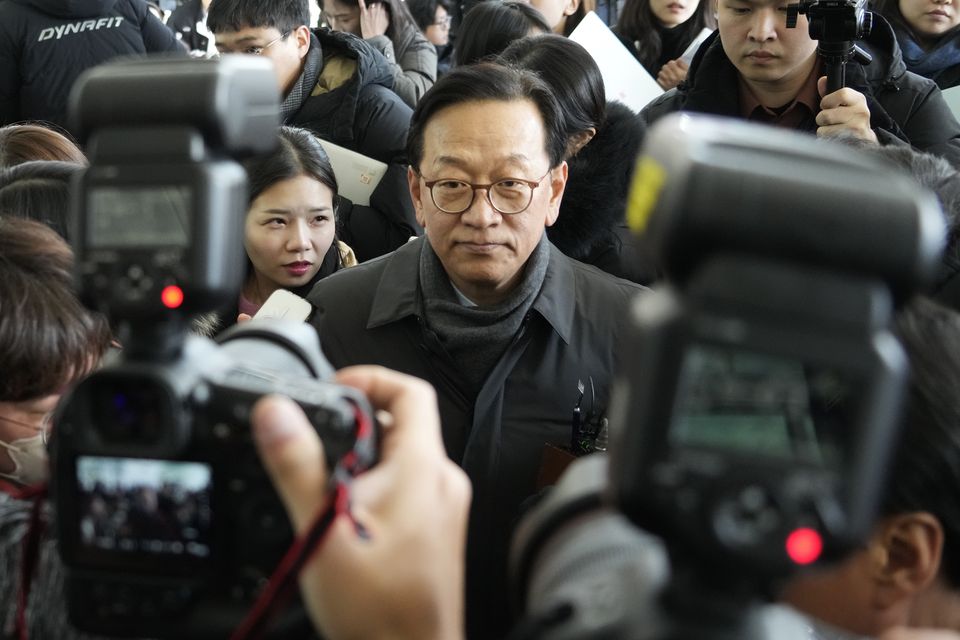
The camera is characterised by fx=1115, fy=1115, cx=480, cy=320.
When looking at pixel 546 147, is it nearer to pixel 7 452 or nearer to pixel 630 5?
pixel 7 452

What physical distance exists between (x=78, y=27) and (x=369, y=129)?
44.6 inches

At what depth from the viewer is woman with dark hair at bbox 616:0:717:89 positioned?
3.65 metres

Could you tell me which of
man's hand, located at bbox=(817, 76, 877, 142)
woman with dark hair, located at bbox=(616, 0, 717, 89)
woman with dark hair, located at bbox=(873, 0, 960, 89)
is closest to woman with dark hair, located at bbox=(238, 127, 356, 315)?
man's hand, located at bbox=(817, 76, 877, 142)

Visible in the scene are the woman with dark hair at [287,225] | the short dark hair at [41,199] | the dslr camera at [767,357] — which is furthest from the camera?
the woman with dark hair at [287,225]

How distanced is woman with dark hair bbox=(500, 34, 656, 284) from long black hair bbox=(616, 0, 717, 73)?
3.69 ft

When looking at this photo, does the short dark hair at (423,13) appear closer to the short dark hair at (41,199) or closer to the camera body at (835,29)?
the camera body at (835,29)

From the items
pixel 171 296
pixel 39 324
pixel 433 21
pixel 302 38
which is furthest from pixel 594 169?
pixel 433 21

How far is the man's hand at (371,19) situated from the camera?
399 cm

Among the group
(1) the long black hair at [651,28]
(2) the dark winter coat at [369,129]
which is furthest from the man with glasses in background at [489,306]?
(1) the long black hair at [651,28]

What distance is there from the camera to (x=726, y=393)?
522 millimetres

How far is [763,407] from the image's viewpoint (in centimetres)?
53

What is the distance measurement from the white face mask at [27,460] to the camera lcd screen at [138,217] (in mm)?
637

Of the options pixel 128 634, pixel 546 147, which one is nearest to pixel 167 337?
pixel 128 634

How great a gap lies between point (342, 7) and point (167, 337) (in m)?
3.46
